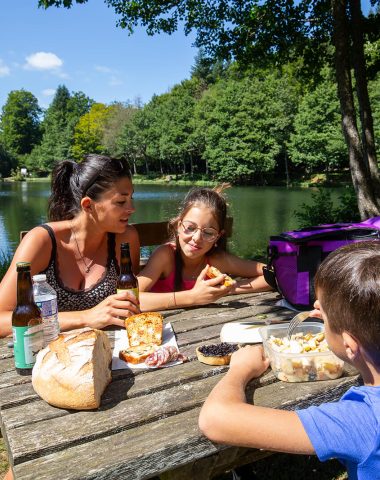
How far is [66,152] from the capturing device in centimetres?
7719

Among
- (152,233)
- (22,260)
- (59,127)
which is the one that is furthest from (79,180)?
(59,127)

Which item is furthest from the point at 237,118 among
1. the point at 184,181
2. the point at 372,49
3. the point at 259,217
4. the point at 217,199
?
the point at 217,199

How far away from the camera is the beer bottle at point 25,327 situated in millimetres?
1740

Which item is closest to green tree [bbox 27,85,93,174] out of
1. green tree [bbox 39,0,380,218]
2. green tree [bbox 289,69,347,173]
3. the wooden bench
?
green tree [bbox 289,69,347,173]

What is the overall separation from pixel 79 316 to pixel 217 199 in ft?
3.94

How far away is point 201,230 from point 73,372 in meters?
1.46

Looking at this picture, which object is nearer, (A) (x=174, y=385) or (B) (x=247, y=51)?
(A) (x=174, y=385)

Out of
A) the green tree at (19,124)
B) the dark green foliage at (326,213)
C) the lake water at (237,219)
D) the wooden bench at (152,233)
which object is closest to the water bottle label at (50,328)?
the wooden bench at (152,233)

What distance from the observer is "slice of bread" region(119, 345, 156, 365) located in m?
1.83

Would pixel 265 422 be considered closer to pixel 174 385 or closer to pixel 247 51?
pixel 174 385

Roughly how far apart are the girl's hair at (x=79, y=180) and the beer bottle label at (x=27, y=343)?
3.87 ft

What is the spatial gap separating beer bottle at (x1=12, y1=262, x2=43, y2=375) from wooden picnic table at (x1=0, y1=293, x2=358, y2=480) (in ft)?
0.24

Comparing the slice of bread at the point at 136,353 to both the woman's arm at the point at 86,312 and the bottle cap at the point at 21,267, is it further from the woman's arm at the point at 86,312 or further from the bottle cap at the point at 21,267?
the bottle cap at the point at 21,267

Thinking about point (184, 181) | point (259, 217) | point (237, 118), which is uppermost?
point (237, 118)
